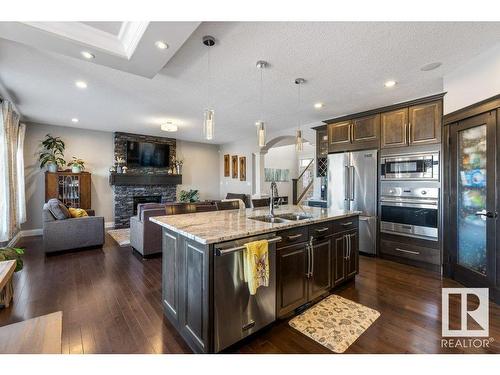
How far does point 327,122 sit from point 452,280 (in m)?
3.33

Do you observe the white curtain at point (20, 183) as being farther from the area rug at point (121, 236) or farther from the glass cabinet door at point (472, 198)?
the glass cabinet door at point (472, 198)

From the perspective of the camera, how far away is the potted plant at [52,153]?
18.4 ft

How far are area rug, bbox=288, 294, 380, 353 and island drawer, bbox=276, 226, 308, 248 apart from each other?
2.48 ft

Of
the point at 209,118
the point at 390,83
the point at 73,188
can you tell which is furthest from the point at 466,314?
the point at 73,188

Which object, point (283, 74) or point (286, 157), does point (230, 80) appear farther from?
point (286, 157)

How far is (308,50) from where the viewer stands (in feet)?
8.09

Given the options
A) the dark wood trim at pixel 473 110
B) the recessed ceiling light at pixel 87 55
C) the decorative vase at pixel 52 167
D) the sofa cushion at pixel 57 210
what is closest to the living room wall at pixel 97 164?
the decorative vase at pixel 52 167

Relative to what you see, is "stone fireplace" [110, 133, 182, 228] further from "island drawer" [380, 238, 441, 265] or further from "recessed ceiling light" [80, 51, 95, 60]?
"island drawer" [380, 238, 441, 265]

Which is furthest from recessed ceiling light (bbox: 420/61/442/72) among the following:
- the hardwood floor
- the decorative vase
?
the decorative vase

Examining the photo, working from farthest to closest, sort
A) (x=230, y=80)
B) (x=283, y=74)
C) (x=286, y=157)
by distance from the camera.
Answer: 1. (x=286, y=157)
2. (x=230, y=80)
3. (x=283, y=74)

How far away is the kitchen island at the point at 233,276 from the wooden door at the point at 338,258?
3 centimetres
